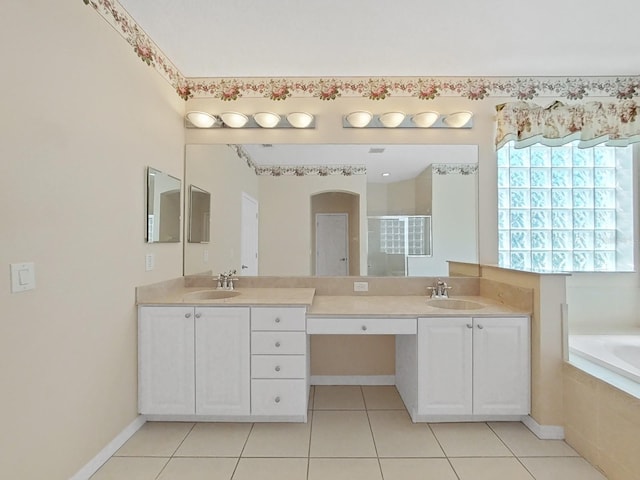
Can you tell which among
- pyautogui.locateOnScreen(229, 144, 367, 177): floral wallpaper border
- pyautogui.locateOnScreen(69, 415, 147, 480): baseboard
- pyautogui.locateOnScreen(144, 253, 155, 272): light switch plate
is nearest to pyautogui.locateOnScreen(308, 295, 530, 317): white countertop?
pyautogui.locateOnScreen(229, 144, 367, 177): floral wallpaper border

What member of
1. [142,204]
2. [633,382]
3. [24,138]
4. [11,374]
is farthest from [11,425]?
[633,382]

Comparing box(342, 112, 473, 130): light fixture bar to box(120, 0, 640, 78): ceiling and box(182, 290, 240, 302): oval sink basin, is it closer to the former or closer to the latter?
box(120, 0, 640, 78): ceiling

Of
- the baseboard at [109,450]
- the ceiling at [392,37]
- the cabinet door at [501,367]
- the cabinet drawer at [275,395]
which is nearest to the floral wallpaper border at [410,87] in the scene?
the ceiling at [392,37]

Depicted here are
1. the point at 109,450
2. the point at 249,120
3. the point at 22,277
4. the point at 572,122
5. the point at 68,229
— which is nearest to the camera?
the point at 22,277

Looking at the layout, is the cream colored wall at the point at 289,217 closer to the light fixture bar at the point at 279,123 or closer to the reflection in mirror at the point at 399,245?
the reflection in mirror at the point at 399,245

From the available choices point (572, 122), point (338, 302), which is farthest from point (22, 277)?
point (572, 122)

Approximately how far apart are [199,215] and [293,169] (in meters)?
0.85

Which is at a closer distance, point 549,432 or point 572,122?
point 549,432

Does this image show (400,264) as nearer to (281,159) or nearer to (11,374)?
(281,159)

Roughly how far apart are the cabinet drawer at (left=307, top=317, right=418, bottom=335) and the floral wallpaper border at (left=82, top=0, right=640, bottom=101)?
173 cm

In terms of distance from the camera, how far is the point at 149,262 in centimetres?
227

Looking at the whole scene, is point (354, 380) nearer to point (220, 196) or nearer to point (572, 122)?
point (220, 196)

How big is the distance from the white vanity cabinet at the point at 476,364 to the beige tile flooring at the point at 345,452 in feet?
0.57

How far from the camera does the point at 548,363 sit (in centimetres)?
204
